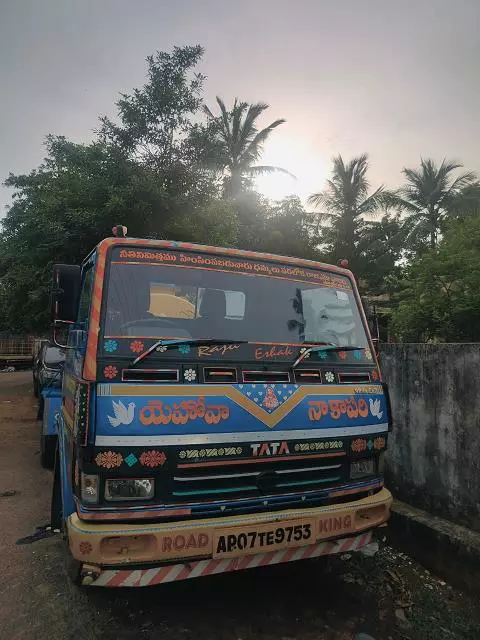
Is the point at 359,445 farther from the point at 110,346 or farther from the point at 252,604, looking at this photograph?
the point at 110,346

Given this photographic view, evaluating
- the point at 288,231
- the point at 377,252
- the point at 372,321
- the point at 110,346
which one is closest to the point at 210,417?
the point at 110,346

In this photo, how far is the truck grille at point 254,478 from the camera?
8.38 feet

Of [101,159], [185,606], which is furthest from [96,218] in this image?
[185,606]

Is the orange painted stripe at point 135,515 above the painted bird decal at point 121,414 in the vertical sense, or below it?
below

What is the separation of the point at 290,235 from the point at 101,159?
11.5 m

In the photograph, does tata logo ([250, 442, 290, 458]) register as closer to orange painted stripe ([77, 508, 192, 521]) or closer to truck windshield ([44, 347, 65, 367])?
orange painted stripe ([77, 508, 192, 521])

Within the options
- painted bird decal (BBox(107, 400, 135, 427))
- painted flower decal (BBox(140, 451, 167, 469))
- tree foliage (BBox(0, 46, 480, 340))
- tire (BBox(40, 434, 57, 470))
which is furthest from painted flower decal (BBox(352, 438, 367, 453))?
tree foliage (BBox(0, 46, 480, 340))

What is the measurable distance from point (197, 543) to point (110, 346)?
120cm

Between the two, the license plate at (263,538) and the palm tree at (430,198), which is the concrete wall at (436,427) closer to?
the license plate at (263,538)

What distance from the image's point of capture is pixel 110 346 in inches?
106

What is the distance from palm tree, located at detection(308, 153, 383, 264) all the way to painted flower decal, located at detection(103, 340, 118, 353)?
22.2 metres

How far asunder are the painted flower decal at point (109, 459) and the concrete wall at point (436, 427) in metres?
2.71

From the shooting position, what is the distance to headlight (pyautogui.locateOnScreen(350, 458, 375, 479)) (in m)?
3.10

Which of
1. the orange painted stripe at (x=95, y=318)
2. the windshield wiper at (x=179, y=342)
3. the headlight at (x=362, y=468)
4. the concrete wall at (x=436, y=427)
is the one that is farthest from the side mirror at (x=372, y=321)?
the orange painted stripe at (x=95, y=318)
